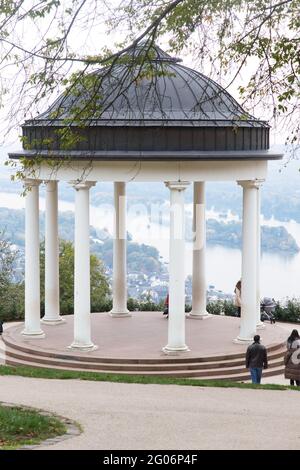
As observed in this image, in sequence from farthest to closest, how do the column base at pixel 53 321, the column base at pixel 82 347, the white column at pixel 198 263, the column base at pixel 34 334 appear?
the white column at pixel 198 263, the column base at pixel 53 321, the column base at pixel 34 334, the column base at pixel 82 347

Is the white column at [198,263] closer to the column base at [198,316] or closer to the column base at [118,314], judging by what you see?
the column base at [198,316]

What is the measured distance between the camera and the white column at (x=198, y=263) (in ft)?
106

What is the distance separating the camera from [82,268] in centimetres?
2656

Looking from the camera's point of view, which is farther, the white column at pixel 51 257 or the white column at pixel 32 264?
the white column at pixel 51 257

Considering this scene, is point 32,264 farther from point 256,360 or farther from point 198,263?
point 256,360

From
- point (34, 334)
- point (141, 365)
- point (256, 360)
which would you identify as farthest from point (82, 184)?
point (256, 360)

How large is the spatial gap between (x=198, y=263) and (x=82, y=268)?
23.7ft

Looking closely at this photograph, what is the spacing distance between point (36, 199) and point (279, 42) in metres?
13.4

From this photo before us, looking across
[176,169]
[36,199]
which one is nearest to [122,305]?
[36,199]

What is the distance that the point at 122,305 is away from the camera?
33.5 m

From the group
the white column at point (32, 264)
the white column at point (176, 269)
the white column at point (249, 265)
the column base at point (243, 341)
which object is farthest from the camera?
the white column at point (32, 264)

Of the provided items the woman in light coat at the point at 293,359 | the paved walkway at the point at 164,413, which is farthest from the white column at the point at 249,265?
the paved walkway at the point at 164,413

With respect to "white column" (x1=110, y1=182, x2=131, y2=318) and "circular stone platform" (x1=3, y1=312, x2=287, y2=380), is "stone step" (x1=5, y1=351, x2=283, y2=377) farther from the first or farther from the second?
"white column" (x1=110, y1=182, x2=131, y2=318)

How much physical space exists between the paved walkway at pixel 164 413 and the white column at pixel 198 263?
11.3 metres
